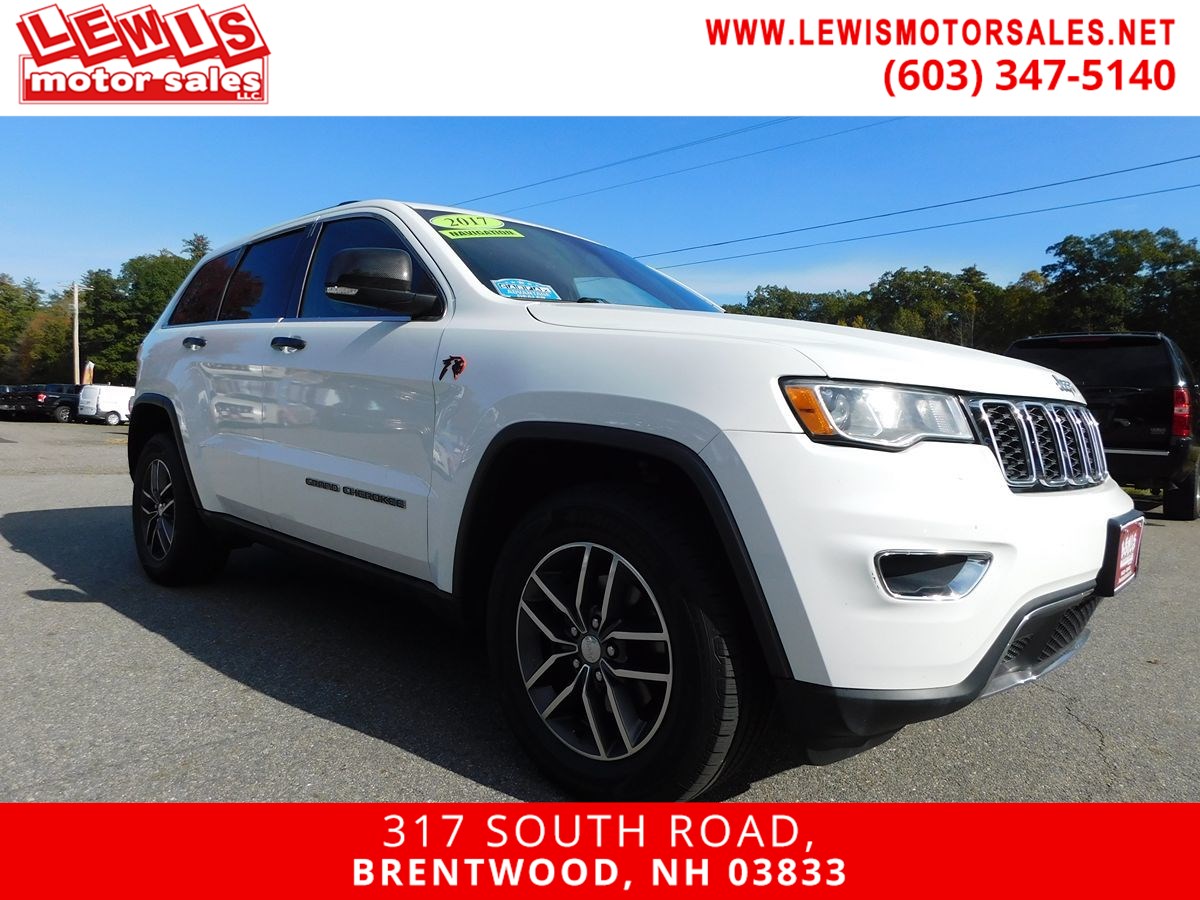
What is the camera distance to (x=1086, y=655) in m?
3.76

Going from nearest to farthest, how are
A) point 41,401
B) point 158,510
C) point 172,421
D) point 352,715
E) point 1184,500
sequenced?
point 352,715 → point 172,421 → point 158,510 → point 1184,500 → point 41,401

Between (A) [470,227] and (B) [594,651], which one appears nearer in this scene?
(B) [594,651]

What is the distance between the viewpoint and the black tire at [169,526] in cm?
423

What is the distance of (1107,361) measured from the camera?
7.54 m

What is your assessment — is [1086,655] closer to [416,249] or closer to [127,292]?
[416,249]

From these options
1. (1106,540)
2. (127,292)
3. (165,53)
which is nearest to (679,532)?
(1106,540)

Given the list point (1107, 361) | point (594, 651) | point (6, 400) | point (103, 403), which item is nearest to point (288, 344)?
point (594, 651)

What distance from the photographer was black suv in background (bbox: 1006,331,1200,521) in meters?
7.32

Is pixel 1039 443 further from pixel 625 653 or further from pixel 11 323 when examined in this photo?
pixel 11 323

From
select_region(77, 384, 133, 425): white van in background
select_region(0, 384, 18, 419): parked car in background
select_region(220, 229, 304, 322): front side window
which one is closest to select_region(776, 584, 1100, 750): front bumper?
select_region(220, 229, 304, 322): front side window

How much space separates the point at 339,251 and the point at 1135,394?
7291mm

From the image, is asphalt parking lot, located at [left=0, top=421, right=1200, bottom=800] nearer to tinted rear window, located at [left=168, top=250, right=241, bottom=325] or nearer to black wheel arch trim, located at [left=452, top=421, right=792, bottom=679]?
black wheel arch trim, located at [left=452, top=421, right=792, bottom=679]

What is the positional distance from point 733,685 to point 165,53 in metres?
7.81

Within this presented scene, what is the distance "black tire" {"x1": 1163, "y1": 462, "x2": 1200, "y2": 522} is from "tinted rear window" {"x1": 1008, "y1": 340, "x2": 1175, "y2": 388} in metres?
1.63
